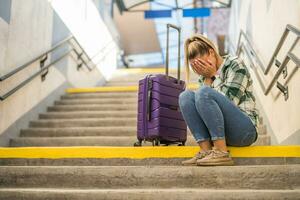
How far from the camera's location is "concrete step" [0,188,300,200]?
1.92 m

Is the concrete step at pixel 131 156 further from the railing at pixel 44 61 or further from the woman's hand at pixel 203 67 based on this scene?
the railing at pixel 44 61

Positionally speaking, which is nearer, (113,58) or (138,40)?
(113,58)

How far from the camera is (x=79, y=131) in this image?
3.98m

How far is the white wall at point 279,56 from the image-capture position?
2.68 meters

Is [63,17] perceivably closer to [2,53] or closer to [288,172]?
[2,53]

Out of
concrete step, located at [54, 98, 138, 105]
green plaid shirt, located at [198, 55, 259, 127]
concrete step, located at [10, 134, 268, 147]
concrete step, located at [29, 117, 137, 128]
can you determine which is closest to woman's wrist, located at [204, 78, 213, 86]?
green plaid shirt, located at [198, 55, 259, 127]

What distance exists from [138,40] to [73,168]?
44.6 ft

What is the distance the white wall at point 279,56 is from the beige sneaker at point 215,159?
67 cm

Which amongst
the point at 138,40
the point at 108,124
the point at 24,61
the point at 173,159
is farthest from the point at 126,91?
the point at 138,40

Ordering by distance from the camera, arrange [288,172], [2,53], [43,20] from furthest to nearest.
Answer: [43,20] < [2,53] < [288,172]

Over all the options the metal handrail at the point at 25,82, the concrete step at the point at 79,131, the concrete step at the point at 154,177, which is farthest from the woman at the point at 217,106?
the metal handrail at the point at 25,82

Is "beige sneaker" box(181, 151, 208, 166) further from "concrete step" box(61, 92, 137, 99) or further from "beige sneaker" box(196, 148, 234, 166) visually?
"concrete step" box(61, 92, 137, 99)

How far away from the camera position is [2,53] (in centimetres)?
367

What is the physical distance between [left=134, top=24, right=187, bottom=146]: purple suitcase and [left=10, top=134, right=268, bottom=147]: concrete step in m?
0.53
